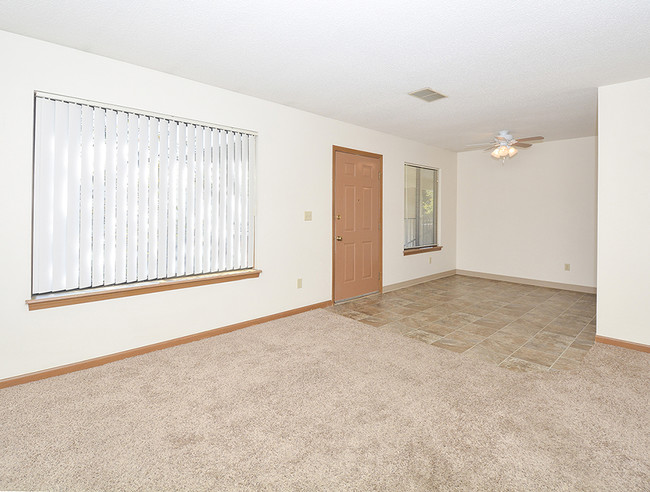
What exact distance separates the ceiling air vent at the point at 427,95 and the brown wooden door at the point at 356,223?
143 cm

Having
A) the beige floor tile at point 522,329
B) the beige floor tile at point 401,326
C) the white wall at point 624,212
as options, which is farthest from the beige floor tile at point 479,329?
the white wall at point 624,212

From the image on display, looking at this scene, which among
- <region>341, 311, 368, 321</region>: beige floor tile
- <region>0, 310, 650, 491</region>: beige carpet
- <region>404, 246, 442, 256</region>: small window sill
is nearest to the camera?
<region>0, 310, 650, 491</region>: beige carpet

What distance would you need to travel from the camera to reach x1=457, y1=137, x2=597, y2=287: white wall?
5.91m

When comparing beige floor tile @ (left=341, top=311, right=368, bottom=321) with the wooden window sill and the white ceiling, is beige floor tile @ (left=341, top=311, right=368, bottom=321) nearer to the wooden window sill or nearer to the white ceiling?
the wooden window sill

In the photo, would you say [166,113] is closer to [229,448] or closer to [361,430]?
[229,448]

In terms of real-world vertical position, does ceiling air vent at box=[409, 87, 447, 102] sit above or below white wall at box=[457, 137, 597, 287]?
above

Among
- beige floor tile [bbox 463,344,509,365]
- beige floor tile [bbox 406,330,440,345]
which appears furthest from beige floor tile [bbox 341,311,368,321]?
beige floor tile [bbox 463,344,509,365]

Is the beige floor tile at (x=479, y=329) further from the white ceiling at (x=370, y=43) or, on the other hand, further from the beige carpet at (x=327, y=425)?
the white ceiling at (x=370, y=43)

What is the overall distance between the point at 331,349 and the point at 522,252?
16.6ft

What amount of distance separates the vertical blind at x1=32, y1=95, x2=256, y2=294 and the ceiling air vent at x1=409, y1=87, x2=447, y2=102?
1.96 m

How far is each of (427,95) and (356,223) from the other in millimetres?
2086

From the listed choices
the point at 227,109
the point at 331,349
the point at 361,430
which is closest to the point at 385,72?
the point at 227,109

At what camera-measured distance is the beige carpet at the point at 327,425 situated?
1.68 metres

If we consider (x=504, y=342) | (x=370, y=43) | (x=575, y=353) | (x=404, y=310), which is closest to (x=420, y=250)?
(x=404, y=310)
